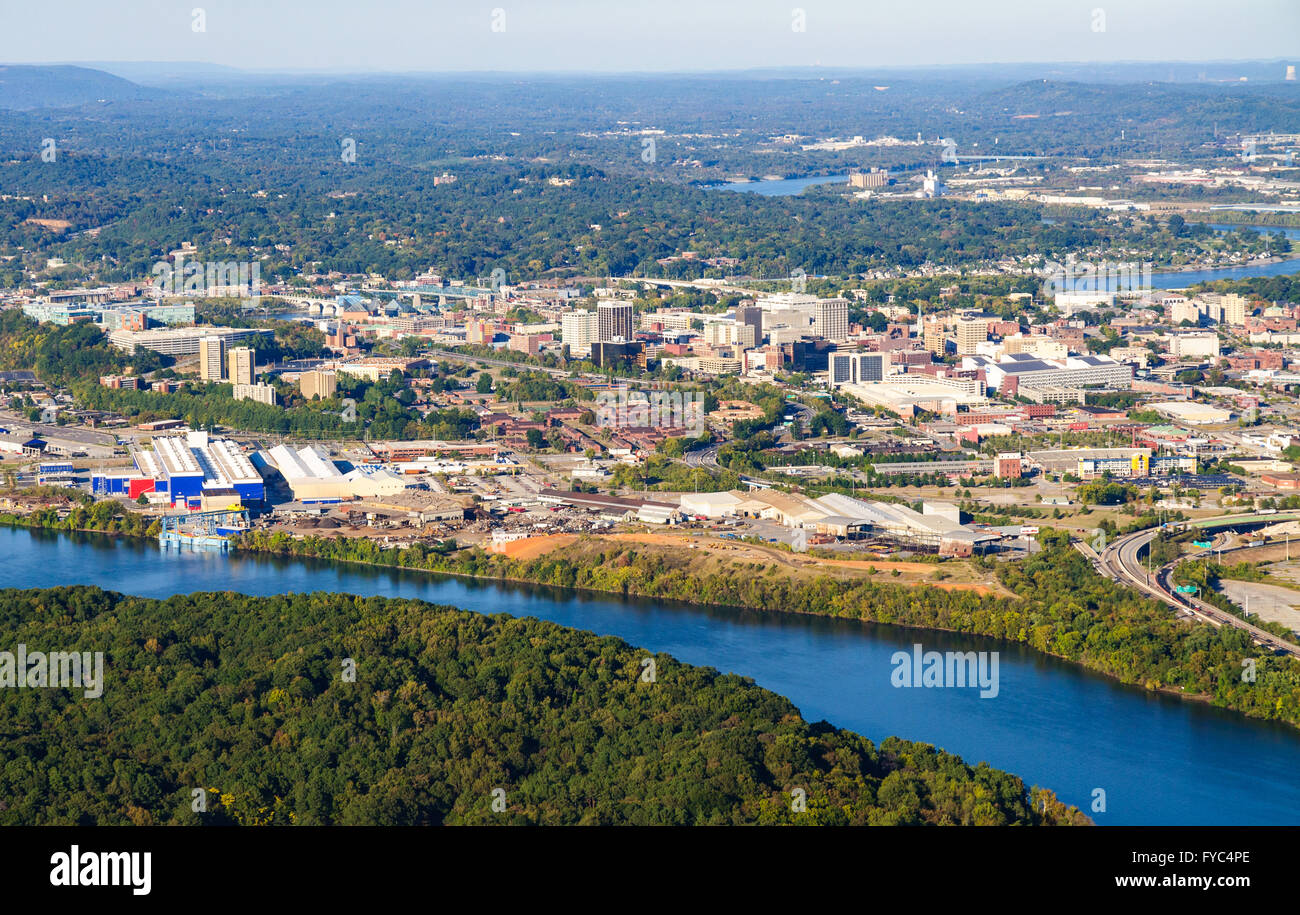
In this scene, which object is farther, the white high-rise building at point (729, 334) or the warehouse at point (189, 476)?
the white high-rise building at point (729, 334)

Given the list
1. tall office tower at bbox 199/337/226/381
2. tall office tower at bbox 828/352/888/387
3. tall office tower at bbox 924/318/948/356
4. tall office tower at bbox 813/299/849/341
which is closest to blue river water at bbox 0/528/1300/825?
tall office tower at bbox 199/337/226/381

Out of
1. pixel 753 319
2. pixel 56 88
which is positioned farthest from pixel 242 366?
pixel 56 88

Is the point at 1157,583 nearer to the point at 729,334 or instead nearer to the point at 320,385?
the point at 320,385

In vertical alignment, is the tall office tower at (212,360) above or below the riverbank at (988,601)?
above

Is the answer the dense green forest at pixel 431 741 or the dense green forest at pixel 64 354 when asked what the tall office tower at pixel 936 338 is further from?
the dense green forest at pixel 431 741

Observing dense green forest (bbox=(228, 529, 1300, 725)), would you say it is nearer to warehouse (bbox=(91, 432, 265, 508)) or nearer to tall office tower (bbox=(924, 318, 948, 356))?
warehouse (bbox=(91, 432, 265, 508))

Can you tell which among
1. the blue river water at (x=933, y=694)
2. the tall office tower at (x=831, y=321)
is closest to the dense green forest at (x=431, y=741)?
the blue river water at (x=933, y=694)
